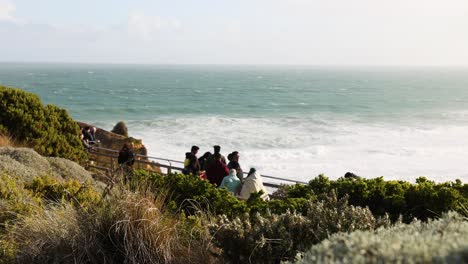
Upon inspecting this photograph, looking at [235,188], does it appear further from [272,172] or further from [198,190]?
[272,172]

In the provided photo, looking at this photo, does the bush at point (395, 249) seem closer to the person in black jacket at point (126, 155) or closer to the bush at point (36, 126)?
the person in black jacket at point (126, 155)

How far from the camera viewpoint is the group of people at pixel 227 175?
10.7m

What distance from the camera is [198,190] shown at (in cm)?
898

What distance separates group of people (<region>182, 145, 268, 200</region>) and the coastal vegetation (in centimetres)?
112

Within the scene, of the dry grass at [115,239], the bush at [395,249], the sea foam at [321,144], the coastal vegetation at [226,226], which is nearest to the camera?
the bush at [395,249]

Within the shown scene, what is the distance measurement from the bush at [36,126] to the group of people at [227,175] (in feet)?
11.7

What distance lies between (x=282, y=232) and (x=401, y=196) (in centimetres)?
324

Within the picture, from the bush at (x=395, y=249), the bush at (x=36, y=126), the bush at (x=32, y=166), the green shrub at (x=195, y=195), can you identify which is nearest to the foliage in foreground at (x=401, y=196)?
the green shrub at (x=195, y=195)

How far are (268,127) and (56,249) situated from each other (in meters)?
50.2

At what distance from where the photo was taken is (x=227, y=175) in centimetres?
1241

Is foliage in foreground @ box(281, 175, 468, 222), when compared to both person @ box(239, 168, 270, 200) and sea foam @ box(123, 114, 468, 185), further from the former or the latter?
sea foam @ box(123, 114, 468, 185)

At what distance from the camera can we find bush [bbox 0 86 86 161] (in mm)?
14742

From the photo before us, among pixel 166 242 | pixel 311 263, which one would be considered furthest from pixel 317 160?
pixel 311 263

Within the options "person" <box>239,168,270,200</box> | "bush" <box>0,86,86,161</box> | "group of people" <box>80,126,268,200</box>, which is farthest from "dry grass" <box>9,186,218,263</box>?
"bush" <box>0,86,86,161</box>
